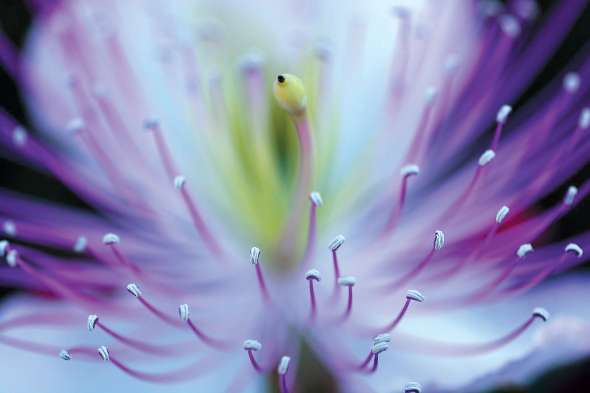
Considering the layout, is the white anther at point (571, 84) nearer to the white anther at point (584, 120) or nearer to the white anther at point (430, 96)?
the white anther at point (584, 120)

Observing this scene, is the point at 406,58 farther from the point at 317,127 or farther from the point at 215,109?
the point at 215,109

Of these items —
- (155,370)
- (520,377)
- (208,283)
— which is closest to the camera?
(520,377)

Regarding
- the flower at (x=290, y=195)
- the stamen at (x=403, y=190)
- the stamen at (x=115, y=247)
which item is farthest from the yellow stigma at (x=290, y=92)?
the stamen at (x=115, y=247)

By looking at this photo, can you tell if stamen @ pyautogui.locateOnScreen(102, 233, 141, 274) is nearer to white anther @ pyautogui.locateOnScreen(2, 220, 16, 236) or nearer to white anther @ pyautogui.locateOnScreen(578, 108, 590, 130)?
white anther @ pyautogui.locateOnScreen(2, 220, 16, 236)

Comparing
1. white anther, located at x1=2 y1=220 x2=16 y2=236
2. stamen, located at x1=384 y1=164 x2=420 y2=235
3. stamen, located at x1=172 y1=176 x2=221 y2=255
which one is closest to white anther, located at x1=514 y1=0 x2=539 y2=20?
stamen, located at x1=384 y1=164 x2=420 y2=235

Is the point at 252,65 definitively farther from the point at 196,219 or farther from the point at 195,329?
the point at 195,329

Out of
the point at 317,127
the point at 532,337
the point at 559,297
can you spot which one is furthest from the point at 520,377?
the point at 317,127

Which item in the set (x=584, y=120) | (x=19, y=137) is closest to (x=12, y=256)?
(x=19, y=137)
